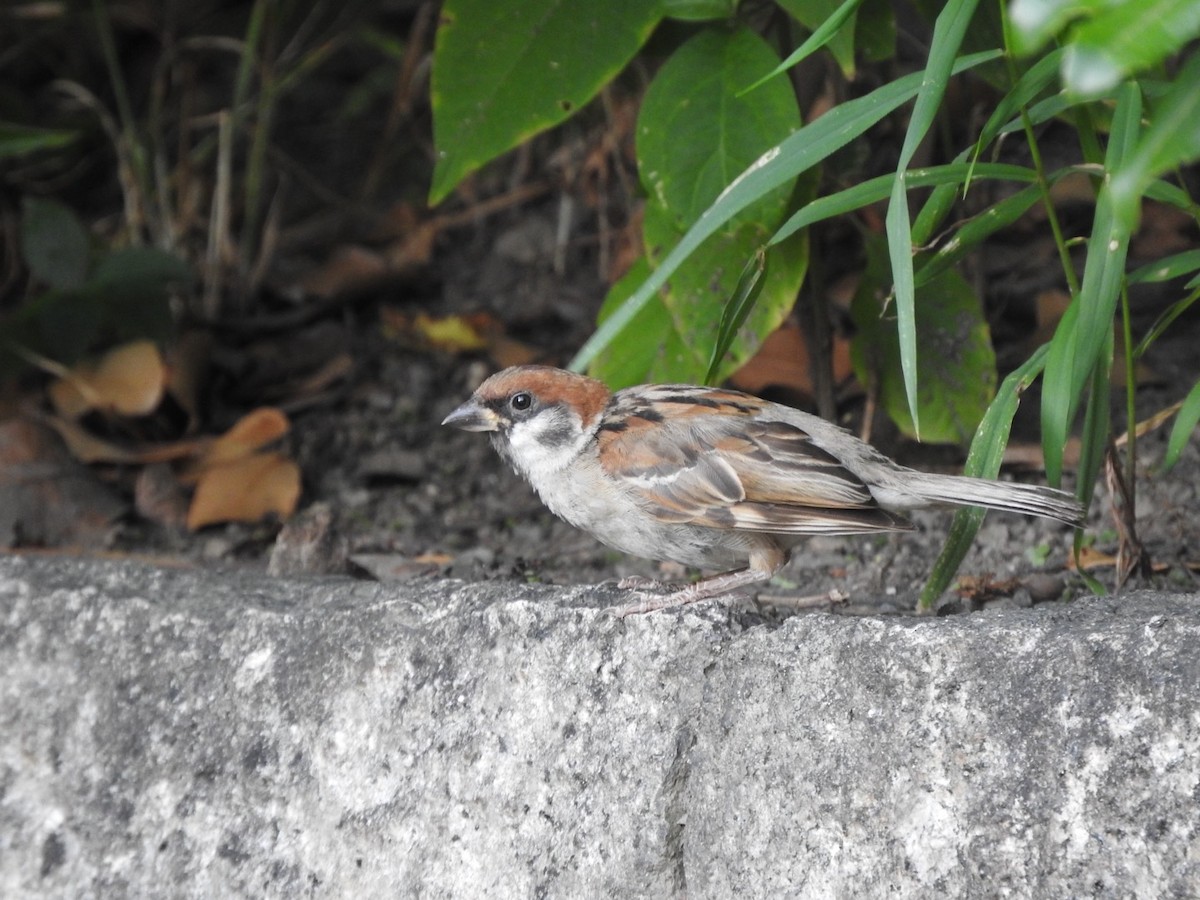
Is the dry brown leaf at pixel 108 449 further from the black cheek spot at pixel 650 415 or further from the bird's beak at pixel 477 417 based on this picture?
the black cheek spot at pixel 650 415

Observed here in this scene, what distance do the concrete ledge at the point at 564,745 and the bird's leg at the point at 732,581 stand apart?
142mm

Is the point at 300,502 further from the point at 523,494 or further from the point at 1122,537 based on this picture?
the point at 1122,537

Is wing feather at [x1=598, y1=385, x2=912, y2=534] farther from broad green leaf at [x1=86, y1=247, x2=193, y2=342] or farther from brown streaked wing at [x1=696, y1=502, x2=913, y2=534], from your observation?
broad green leaf at [x1=86, y1=247, x2=193, y2=342]

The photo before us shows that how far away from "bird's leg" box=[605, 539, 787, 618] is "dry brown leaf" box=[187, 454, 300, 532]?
5.88 feet

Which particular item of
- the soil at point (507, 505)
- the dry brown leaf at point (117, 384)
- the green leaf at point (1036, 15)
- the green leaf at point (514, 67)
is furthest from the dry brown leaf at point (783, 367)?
the green leaf at point (1036, 15)

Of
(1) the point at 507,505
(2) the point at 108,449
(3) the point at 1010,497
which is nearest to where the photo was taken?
(3) the point at 1010,497

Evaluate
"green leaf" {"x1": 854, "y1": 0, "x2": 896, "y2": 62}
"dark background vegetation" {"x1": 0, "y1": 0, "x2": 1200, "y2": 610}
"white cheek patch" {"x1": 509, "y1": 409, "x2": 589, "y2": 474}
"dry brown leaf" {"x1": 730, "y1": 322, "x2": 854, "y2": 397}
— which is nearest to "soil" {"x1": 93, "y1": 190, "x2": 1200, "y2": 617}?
"dark background vegetation" {"x1": 0, "y1": 0, "x2": 1200, "y2": 610}

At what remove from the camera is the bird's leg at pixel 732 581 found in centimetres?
286

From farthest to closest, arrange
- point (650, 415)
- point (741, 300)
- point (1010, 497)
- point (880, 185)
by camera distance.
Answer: point (650, 415), point (741, 300), point (1010, 497), point (880, 185)

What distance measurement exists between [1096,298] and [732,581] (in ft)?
3.43

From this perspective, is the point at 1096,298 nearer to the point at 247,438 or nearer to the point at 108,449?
the point at 247,438

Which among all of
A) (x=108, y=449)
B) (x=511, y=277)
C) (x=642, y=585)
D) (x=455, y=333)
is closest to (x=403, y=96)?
(x=511, y=277)

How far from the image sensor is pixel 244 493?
453 centimetres

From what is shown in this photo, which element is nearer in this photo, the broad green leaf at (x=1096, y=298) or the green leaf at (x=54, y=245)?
the broad green leaf at (x=1096, y=298)
